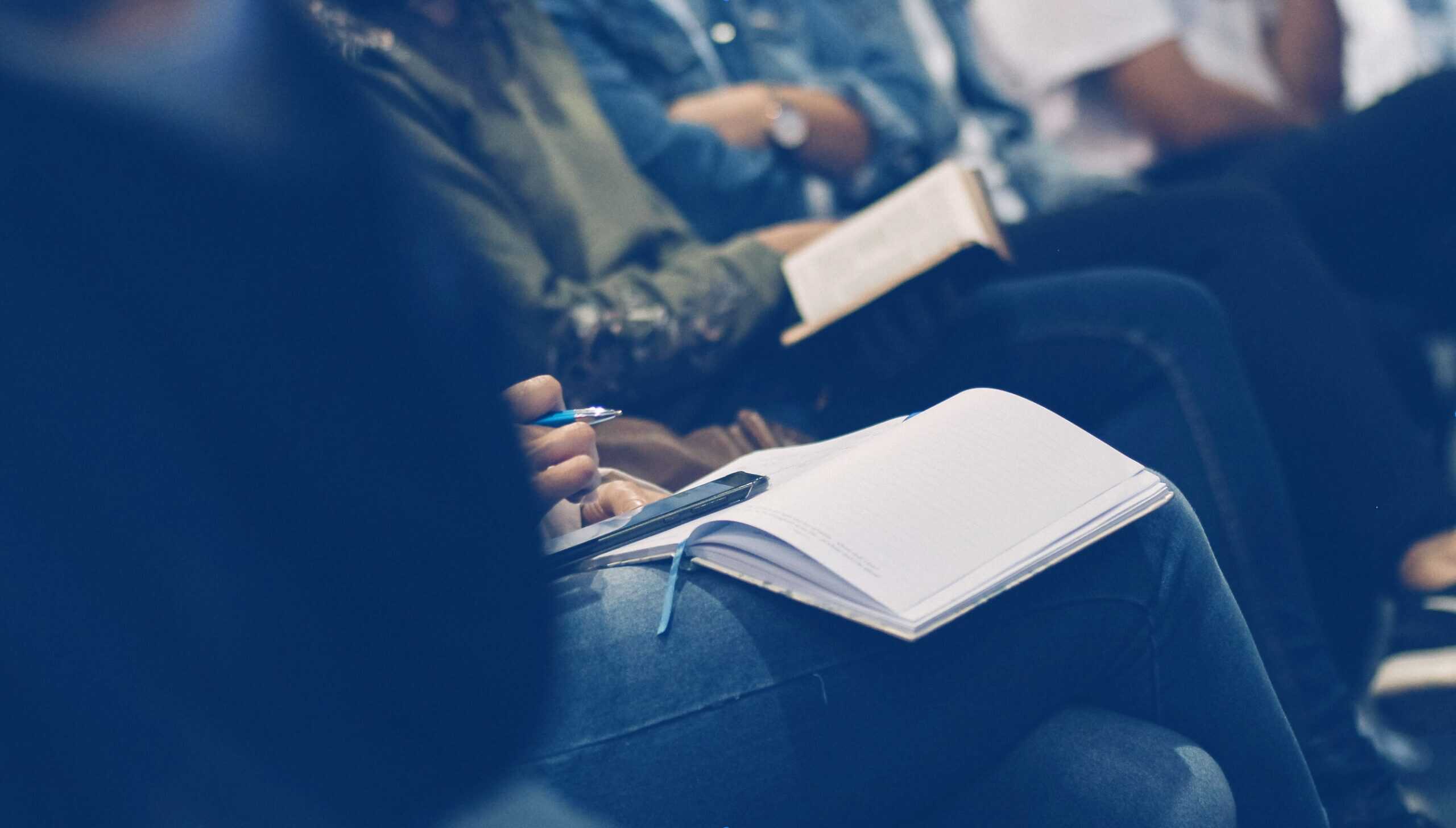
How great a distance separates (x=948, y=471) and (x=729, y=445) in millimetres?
351

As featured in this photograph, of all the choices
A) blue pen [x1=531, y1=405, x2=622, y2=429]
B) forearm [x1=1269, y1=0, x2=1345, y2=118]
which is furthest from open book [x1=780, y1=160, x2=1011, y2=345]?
forearm [x1=1269, y1=0, x2=1345, y2=118]

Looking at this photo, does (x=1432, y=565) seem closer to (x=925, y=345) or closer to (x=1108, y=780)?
(x=925, y=345)

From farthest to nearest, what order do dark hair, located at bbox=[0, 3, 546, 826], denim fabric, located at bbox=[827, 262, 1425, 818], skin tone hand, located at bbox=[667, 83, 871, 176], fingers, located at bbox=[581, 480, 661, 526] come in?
skin tone hand, located at bbox=[667, 83, 871, 176]
denim fabric, located at bbox=[827, 262, 1425, 818]
fingers, located at bbox=[581, 480, 661, 526]
dark hair, located at bbox=[0, 3, 546, 826]

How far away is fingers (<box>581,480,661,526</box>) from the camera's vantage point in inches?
29.8

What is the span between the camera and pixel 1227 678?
2.08 ft

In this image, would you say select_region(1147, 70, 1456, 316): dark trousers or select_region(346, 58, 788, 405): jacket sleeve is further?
select_region(1147, 70, 1456, 316): dark trousers

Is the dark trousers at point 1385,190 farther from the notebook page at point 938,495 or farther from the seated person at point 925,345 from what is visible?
the notebook page at point 938,495

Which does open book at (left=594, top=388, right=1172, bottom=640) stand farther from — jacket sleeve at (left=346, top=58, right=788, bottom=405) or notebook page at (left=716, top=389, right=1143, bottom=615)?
jacket sleeve at (left=346, top=58, right=788, bottom=405)

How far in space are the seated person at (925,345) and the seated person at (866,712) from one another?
0.26m

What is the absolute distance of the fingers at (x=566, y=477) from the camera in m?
0.65

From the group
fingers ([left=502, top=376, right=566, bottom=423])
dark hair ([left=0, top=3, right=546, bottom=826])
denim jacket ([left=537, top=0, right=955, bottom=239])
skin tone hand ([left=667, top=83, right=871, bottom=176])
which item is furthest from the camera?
skin tone hand ([left=667, top=83, right=871, bottom=176])

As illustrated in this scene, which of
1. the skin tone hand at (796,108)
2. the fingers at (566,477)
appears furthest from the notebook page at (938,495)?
the skin tone hand at (796,108)

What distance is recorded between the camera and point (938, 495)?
1.94 feet

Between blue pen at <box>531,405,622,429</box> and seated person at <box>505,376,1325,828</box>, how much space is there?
0.14ft
